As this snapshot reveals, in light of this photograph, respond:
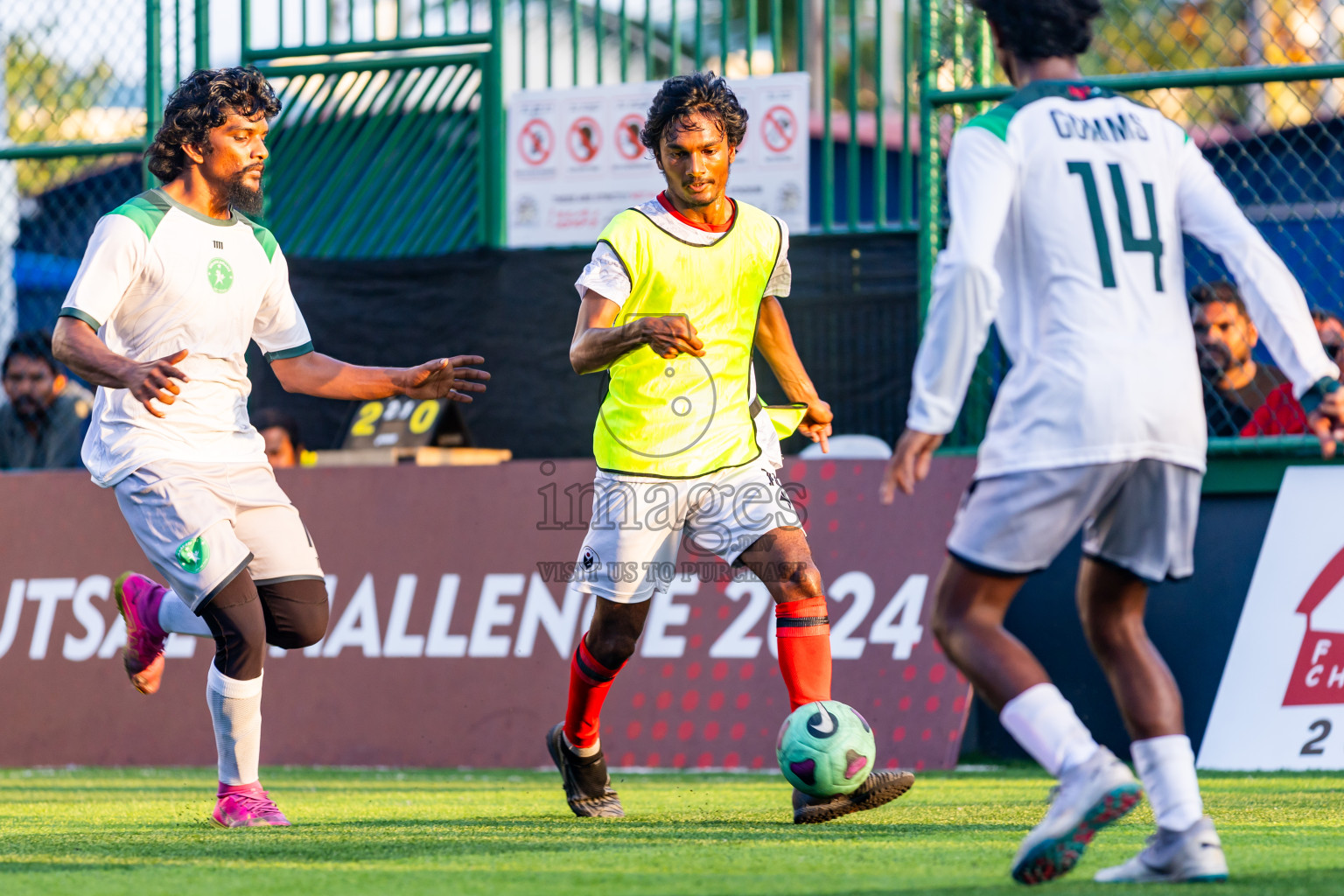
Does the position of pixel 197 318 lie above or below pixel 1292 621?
above

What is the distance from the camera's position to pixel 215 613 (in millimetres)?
5035

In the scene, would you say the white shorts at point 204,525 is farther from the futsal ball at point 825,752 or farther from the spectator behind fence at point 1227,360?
the spectator behind fence at point 1227,360

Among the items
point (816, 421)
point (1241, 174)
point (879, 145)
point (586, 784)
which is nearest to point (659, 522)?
point (816, 421)

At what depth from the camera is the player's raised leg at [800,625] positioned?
514 cm

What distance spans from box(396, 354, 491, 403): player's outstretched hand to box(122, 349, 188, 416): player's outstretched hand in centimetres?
82

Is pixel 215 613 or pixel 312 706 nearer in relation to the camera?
pixel 215 613

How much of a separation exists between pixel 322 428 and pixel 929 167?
4011 millimetres

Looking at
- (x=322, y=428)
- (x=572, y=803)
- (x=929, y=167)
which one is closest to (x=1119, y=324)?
(x=572, y=803)

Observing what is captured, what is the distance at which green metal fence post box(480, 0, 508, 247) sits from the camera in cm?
926

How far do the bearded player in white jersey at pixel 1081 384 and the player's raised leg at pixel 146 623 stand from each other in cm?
288

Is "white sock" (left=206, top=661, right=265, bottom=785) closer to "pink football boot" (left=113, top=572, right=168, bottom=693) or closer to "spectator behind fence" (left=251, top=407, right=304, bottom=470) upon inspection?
"pink football boot" (left=113, top=572, right=168, bottom=693)

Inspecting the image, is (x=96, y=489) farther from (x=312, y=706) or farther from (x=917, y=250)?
(x=917, y=250)

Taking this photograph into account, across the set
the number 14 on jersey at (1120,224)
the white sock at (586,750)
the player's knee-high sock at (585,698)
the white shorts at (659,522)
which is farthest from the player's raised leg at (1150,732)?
the white sock at (586,750)

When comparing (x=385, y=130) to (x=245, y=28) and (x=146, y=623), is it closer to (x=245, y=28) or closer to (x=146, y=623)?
(x=245, y=28)
